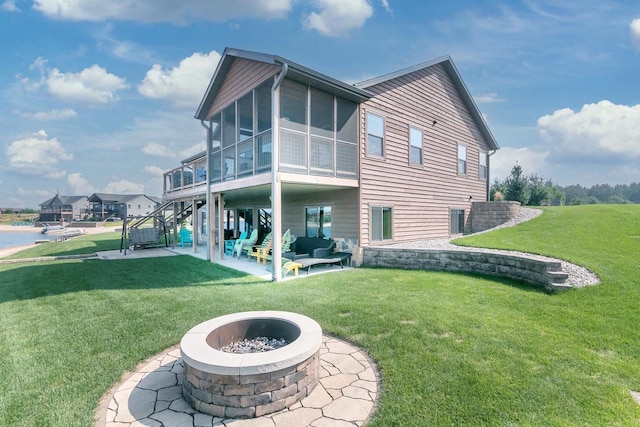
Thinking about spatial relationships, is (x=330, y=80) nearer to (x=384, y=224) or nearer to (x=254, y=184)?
(x=254, y=184)

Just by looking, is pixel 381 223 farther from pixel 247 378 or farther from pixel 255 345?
pixel 247 378

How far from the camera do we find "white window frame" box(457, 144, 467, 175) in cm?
1486

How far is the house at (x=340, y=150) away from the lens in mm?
8633

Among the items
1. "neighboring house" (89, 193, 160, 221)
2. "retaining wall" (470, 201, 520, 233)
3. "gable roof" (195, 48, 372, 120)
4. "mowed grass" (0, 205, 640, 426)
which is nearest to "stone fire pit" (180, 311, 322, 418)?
"mowed grass" (0, 205, 640, 426)

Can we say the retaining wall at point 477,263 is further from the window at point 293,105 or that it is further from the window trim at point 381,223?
the window at point 293,105

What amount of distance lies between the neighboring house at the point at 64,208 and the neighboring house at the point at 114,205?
2548 mm

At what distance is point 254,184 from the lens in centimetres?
900

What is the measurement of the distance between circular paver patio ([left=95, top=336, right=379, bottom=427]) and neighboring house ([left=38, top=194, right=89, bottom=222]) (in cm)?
7466

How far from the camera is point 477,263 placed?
8305 millimetres

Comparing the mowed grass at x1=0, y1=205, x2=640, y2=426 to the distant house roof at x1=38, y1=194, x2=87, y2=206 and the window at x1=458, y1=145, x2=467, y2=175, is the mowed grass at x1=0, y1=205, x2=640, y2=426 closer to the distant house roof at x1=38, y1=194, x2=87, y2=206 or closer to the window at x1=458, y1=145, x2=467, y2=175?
the window at x1=458, y1=145, x2=467, y2=175

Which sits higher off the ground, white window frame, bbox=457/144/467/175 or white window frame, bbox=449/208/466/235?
white window frame, bbox=457/144/467/175

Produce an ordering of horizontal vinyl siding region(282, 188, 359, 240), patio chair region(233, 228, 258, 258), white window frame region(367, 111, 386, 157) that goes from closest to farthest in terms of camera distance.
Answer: horizontal vinyl siding region(282, 188, 359, 240) → white window frame region(367, 111, 386, 157) → patio chair region(233, 228, 258, 258)

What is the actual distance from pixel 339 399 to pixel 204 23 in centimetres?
1617

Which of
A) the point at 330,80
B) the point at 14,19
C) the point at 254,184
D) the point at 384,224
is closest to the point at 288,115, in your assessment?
the point at 330,80
